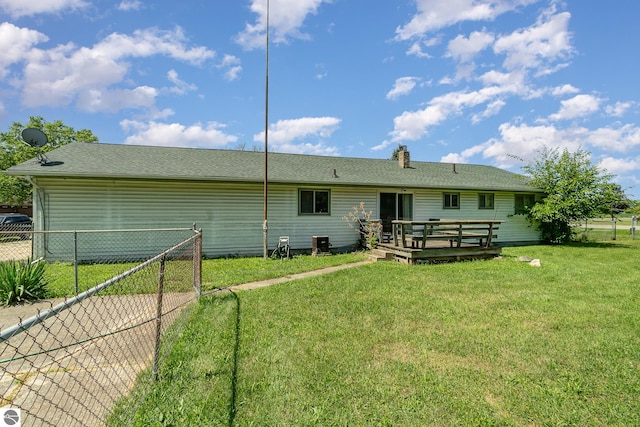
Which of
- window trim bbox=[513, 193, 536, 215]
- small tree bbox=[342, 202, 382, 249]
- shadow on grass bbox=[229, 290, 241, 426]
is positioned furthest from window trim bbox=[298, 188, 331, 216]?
window trim bbox=[513, 193, 536, 215]

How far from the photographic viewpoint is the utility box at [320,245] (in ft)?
39.1

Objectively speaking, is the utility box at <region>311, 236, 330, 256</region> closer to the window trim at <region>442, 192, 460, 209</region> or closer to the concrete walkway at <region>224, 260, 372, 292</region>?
the concrete walkway at <region>224, 260, 372, 292</region>

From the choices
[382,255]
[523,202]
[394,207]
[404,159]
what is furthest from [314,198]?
[523,202]

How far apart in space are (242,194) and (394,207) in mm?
6874

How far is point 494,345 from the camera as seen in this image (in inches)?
151

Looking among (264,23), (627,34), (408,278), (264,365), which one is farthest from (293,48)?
(264,365)

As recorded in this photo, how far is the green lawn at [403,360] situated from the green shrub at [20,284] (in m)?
3.13

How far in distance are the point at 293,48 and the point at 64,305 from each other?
13.7m

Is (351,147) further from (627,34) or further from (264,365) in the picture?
(264,365)

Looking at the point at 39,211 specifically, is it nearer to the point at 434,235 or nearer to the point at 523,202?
the point at 434,235

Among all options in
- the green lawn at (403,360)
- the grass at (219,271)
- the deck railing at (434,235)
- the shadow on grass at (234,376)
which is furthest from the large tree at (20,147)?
the green lawn at (403,360)

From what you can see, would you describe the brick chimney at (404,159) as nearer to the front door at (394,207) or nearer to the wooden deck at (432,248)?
the front door at (394,207)

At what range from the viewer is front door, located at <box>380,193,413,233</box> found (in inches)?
569

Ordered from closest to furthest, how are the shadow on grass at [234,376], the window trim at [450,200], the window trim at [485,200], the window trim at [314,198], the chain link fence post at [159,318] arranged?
the shadow on grass at [234,376], the chain link fence post at [159,318], the window trim at [314,198], the window trim at [450,200], the window trim at [485,200]
